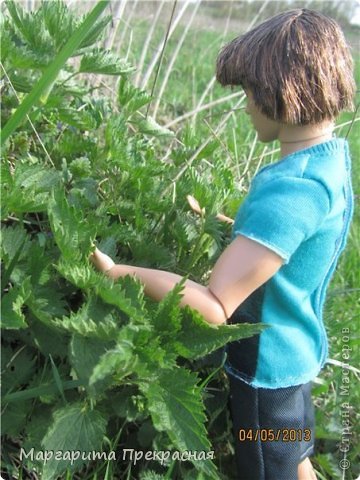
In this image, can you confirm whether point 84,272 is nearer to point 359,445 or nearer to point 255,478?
point 255,478

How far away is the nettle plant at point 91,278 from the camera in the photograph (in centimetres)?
91

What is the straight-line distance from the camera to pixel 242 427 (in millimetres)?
1158

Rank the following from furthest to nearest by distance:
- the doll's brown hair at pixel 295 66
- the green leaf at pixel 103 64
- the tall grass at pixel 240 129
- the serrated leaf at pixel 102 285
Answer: the tall grass at pixel 240 129 < the green leaf at pixel 103 64 < the doll's brown hair at pixel 295 66 < the serrated leaf at pixel 102 285

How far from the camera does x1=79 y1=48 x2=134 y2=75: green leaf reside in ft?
3.65

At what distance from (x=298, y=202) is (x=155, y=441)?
1.49ft

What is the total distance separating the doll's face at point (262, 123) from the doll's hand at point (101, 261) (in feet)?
1.10

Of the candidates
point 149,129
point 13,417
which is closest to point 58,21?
point 149,129

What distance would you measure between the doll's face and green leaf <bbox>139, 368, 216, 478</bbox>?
42cm

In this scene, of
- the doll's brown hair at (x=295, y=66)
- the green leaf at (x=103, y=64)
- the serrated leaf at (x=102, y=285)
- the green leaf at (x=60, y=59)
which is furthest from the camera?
the green leaf at (x=103, y=64)

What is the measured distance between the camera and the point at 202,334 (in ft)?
3.11

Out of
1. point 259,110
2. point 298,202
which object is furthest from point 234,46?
point 298,202

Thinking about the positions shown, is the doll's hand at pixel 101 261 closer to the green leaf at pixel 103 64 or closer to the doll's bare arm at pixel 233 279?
the doll's bare arm at pixel 233 279

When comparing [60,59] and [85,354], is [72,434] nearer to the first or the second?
[85,354]

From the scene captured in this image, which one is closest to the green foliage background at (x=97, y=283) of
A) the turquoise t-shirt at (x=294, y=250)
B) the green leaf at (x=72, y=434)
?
the green leaf at (x=72, y=434)
